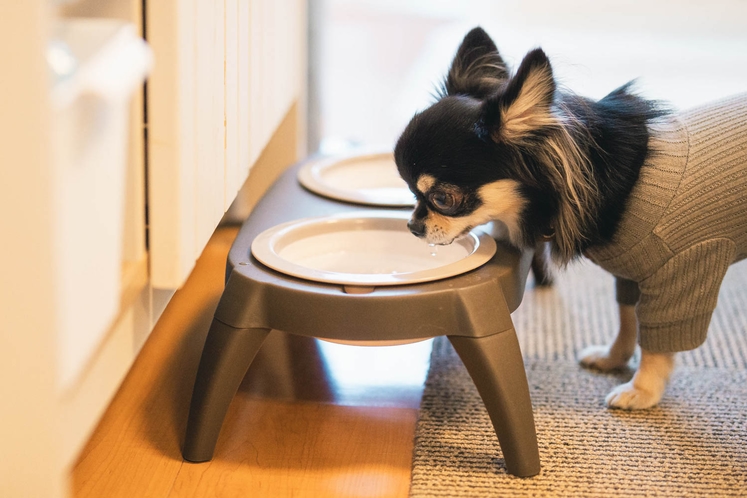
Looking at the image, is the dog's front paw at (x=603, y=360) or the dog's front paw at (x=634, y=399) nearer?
the dog's front paw at (x=634, y=399)

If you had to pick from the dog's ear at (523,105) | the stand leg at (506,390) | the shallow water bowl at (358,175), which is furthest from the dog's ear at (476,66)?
the stand leg at (506,390)

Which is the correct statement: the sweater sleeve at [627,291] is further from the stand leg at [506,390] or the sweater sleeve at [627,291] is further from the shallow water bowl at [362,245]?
the stand leg at [506,390]

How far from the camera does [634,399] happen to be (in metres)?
1.43

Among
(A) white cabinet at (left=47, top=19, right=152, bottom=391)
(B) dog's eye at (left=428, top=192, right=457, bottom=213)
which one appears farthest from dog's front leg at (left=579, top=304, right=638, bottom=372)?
(A) white cabinet at (left=47, top=19, right=152, bottom=391)

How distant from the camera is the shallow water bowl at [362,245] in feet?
4.73

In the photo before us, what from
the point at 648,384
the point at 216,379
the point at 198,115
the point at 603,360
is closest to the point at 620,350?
the point at 603,360

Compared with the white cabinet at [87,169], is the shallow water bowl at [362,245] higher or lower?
lower

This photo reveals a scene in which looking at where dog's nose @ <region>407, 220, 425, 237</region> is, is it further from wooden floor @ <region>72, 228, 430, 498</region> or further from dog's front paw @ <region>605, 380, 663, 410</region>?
dog's front paw @ <region>605, 380, 663, 410</region>

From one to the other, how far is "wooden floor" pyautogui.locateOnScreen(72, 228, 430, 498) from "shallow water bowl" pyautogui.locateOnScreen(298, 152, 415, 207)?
0.36 meters

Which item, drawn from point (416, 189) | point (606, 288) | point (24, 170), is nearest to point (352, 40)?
point (606, 288)

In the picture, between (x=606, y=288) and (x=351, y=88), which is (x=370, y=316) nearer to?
(x=606, y=288)

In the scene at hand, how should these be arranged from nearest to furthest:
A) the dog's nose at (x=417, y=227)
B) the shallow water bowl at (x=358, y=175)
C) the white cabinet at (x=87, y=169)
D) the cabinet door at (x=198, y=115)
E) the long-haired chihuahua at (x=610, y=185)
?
1. the white cabinet at (x=87, y=169)
2. the cabinet door at (x=198, y=115)
3. the long-haired chihuahua at (x=610, y=185)
4. the dog's nose at (x=417, y=227)
5. the shallow water bowl at (x=358, y=175)

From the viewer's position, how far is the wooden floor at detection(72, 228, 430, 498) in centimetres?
120

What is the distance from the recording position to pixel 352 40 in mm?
2926
